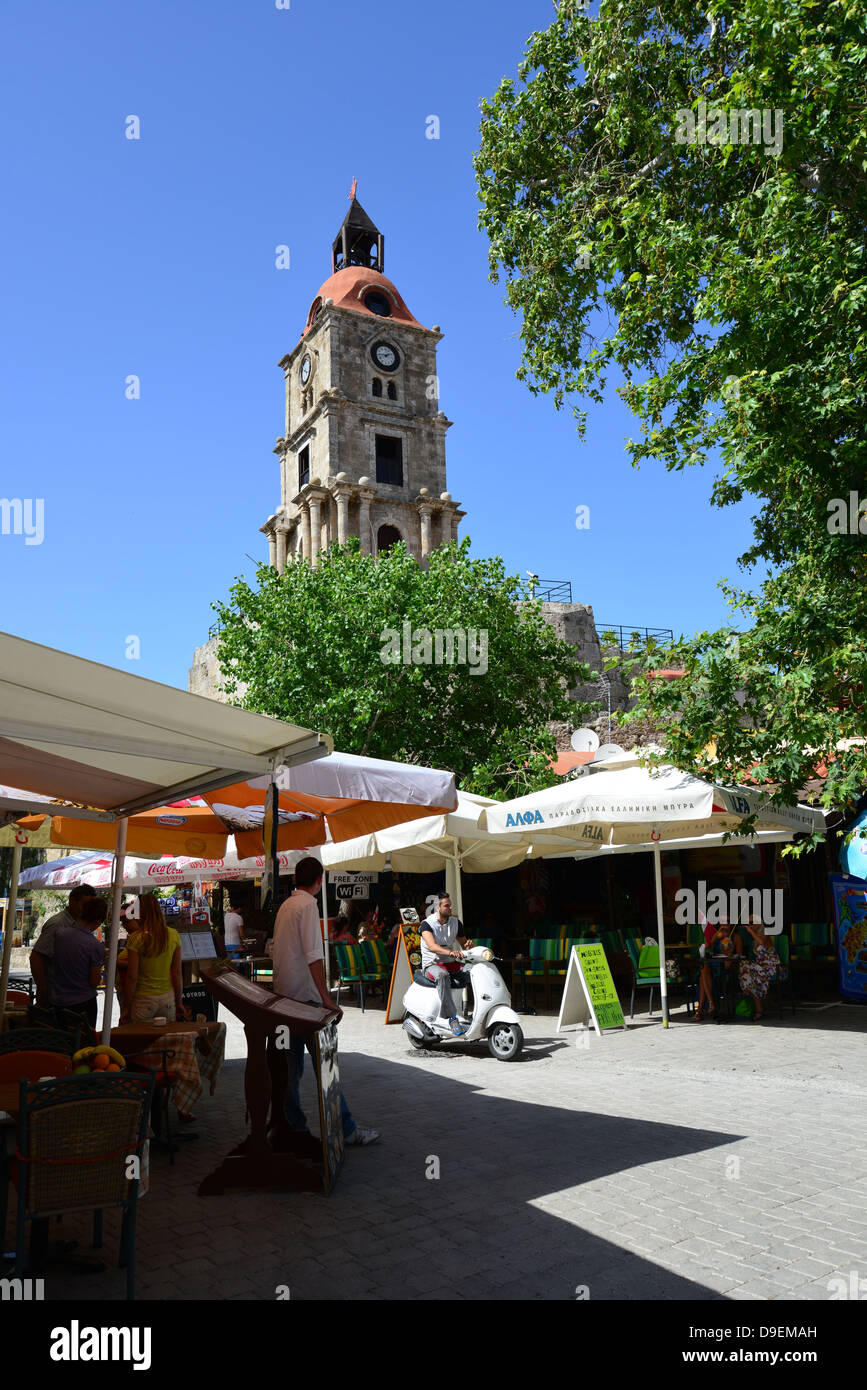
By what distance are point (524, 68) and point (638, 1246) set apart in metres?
15.1

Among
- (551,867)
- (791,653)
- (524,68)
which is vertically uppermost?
(524,68)

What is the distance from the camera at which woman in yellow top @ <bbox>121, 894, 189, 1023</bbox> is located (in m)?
7.42

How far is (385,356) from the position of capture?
46.4m

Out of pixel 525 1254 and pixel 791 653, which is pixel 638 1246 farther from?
pixel 791 653

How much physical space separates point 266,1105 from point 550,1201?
1.69 metres

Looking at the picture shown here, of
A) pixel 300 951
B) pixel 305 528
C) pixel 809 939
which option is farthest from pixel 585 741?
pixel 305 528

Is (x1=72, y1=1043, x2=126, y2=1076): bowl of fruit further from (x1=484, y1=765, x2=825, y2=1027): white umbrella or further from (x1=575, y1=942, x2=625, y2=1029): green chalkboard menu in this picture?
(x1=575, y1=942, x2=625, y2=1029): green chalkboard menu

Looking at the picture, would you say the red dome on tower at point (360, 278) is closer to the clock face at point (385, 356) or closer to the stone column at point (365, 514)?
the clock face at point (385, 356)

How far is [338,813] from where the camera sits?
823 centimetres

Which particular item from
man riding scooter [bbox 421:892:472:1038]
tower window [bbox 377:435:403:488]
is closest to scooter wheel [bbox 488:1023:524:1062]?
man riding scooter [bbox 421:892:472:1038]

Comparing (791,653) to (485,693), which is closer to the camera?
(791,653)

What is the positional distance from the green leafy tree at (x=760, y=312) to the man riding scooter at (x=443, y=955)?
3.04 metres
